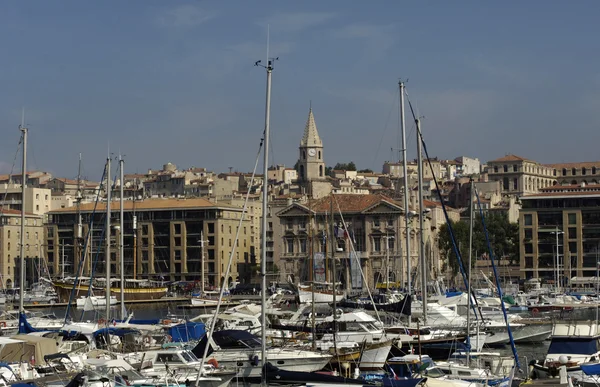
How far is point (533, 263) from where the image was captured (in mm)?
106250

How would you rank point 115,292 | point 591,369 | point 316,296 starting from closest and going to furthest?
point 591,369
point 316,296
point 115,292

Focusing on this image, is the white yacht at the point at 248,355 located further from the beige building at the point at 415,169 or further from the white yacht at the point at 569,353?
the beige building at the point at 415,169

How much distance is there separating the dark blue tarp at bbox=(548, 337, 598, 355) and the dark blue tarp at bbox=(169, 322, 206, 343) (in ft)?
42.9

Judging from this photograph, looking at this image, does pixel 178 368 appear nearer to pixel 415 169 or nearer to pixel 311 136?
pixel 311 136

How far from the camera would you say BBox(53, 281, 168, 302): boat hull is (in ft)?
300

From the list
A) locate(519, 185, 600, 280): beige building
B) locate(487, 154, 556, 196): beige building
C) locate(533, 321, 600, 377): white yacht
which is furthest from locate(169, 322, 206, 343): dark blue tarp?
locate(487, 154, 556, 196): beige building

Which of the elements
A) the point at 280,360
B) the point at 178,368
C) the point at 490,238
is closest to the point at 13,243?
the point at 490,238

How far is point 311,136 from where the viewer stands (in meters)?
149

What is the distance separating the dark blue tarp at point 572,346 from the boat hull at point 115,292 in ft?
194

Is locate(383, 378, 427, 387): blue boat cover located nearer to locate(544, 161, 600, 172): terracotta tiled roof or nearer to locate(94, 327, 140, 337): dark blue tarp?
locate(94, 327, 140, 337): dark blue tarp

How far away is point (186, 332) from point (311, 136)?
10899 cm

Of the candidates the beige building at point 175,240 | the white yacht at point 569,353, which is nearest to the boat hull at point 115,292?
the beige building at point 175,240

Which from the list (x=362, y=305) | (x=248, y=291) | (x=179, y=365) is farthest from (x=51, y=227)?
(x=179, y=365)

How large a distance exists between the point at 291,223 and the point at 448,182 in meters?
60.1
